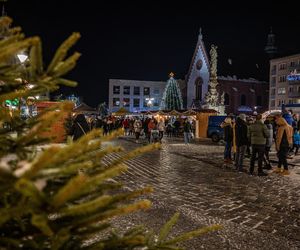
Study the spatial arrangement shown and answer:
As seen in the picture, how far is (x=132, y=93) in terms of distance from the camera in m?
92.1

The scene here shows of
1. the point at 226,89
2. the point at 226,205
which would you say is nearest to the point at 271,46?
the point at 226,89

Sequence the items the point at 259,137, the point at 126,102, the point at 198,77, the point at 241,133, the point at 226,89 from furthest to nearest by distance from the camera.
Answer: the point at 126,102, the point at 198,77, the point at 226,89, the point at 241,133, the point at 259,137

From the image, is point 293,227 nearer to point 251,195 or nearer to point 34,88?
point 251,195

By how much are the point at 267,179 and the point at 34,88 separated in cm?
989

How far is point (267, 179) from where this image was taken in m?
10.7

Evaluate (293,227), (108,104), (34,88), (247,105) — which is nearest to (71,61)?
(34,88)

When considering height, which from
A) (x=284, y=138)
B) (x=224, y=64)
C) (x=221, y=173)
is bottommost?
(x=221, y=173)

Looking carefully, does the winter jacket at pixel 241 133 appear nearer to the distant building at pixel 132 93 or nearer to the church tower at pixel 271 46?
the church tower at pixel 271 46

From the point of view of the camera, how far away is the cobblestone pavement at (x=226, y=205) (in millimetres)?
5242

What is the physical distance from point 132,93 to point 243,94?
32380mm

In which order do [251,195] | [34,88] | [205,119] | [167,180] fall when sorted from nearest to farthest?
1. [34,88]
2. [251,195]
3. [167,180]
4. [205,119]

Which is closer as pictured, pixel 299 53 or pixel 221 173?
pixel 221 173

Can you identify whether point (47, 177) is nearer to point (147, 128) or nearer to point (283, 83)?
point (147, 128)

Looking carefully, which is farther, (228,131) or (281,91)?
(281,91)
